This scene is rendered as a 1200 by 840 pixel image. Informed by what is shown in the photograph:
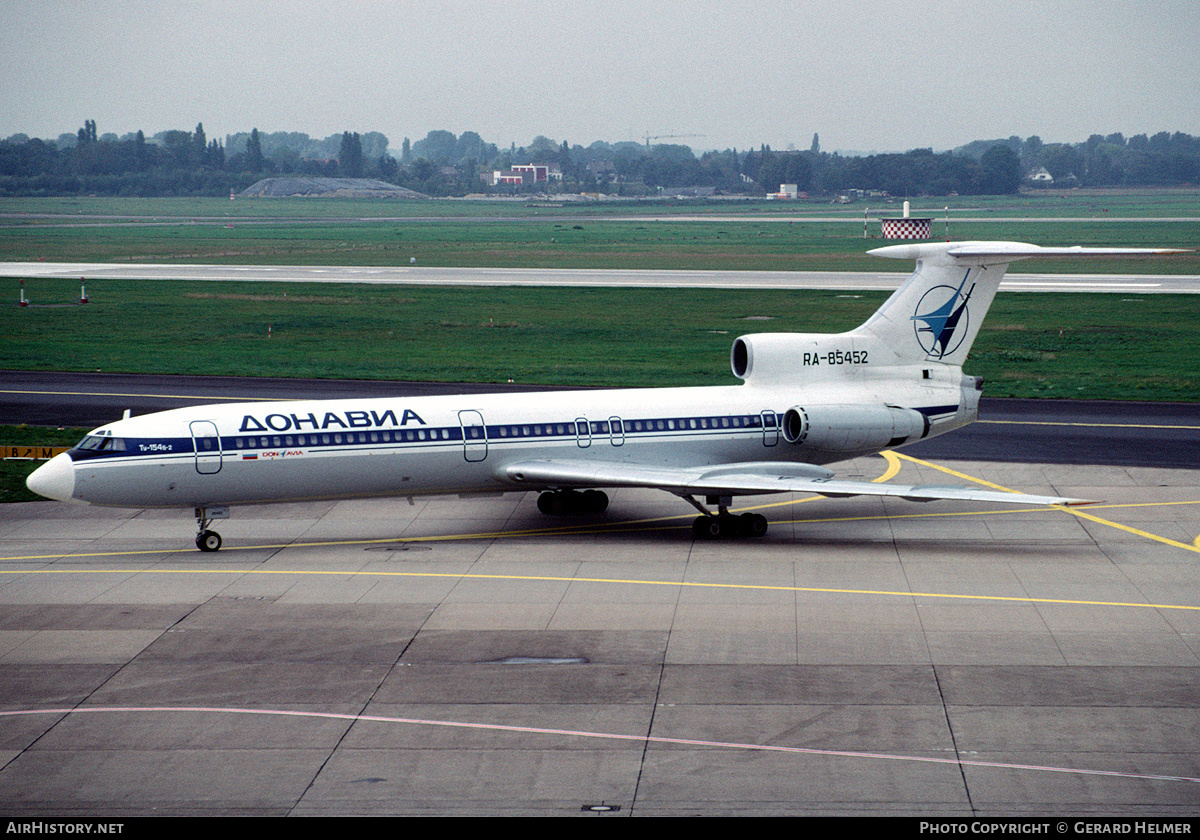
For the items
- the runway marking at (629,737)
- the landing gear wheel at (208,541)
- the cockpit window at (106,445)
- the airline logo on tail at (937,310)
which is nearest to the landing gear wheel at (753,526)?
the airline logo on tail at (937,310)

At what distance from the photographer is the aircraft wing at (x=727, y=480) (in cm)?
2983

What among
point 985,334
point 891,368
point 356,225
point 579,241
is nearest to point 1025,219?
point 579,241

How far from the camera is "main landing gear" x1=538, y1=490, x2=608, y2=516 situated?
34.2 m

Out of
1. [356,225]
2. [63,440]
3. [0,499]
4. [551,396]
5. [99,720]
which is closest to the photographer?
[99,720]

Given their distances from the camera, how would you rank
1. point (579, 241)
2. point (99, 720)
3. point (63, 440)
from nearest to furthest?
point (99, 720) < point (63, 440) < point (579, 241)

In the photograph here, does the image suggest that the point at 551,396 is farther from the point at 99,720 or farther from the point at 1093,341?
the point at 1093,341

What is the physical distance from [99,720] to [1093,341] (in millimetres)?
55865

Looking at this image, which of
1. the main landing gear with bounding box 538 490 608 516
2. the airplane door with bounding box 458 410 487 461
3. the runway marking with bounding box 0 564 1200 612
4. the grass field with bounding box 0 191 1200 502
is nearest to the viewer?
the runway marking with bounding box 0 564 1200 612

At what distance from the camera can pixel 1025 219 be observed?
179500 mm

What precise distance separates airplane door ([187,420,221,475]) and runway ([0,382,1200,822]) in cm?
224

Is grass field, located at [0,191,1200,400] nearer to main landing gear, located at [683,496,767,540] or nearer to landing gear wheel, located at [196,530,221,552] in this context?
main landing gear, located at [683,496,767,540]

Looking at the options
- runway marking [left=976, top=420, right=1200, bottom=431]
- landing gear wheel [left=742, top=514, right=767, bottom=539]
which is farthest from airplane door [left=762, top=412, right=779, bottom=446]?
runway marking [left=976, top=420, right=1200, bottom=431]

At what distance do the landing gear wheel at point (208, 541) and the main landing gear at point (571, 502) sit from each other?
8281 millimetres
